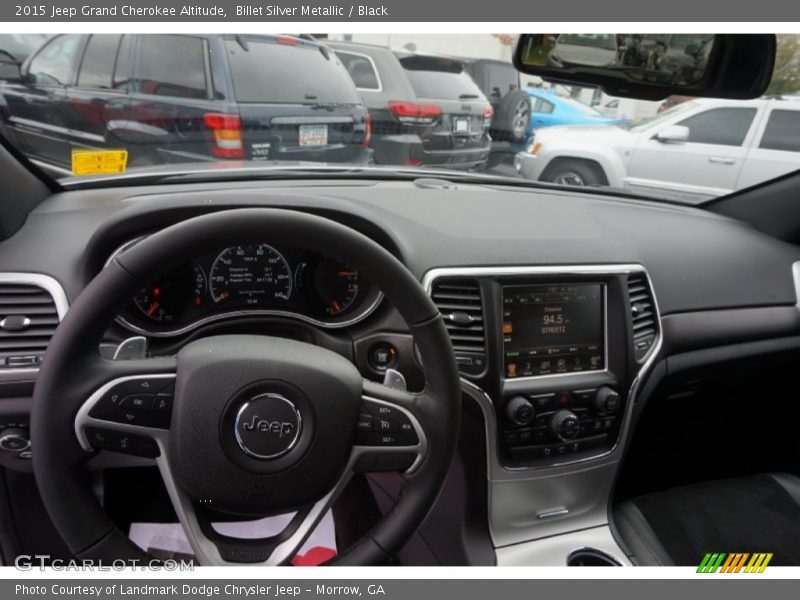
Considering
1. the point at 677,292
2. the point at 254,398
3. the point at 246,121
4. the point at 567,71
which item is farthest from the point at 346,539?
the point at 246,121

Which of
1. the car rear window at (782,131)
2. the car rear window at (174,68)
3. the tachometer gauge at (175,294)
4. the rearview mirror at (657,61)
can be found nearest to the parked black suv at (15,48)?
the car rear window at (174,68)

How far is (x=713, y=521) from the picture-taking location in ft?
7.64

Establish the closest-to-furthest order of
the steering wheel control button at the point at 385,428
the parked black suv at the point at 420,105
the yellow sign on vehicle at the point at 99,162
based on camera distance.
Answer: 1. the steering wheel control button at the point at 385,428
2. the yellow sign on vehicle at the point at 99,162
3. the parked black suv at the point at 420,105

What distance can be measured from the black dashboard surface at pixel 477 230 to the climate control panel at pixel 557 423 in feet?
1.45

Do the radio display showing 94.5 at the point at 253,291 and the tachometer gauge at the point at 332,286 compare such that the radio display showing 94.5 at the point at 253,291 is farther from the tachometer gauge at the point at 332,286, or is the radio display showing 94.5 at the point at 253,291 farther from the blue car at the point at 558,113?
the blue car at the point at 558,113

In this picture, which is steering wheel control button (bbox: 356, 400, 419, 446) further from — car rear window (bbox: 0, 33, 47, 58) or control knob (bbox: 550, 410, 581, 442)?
car rear window (bbox: 0, 33, 47, 58)

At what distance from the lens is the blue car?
4438 millimetres

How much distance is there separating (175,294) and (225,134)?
170 centimetres

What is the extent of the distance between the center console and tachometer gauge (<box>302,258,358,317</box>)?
23cm

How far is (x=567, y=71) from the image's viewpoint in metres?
1.99

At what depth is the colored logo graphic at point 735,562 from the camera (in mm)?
2111

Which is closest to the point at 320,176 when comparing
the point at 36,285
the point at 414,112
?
the point at 36,285

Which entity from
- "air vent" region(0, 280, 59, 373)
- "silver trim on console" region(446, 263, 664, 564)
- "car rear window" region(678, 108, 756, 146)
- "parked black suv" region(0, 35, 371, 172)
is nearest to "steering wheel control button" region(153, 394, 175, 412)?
"air vent" region(0, 280, 59, 373)

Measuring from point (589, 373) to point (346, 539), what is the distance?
1.10 m
